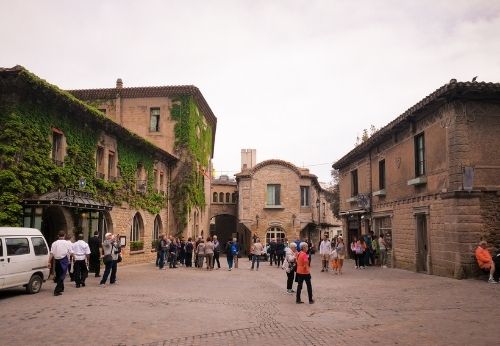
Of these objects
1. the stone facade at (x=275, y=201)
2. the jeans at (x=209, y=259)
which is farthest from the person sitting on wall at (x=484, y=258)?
the stone facade at (x=275, y=201)

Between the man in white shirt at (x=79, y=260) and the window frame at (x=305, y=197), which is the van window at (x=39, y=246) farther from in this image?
the window frame at (x=305, y=197)

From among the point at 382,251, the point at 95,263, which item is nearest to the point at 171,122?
the point at 95,263

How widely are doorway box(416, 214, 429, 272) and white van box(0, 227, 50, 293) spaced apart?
555 inches

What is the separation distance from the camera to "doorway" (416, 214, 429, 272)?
1839cm

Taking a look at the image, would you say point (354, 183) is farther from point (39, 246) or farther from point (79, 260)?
point (39, 246)

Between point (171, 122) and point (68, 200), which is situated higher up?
point (171, 122)

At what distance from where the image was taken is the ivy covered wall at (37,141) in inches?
559

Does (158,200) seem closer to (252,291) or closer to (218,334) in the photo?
(252,291)

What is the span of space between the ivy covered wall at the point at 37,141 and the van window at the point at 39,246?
1.96 metres

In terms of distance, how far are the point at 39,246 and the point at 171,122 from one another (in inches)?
793

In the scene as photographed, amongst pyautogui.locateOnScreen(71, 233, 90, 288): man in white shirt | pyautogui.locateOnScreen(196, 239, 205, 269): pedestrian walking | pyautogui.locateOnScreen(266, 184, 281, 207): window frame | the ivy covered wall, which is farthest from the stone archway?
pyautogui.locateOnScreen(266, 184, 281, 207): window frame

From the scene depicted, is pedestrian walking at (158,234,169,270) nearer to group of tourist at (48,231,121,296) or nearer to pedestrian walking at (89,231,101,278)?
pedestrian walking at (89,231,101,278)

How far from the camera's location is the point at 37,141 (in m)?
15.6

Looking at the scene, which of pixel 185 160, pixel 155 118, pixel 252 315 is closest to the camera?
pixel 252 315
